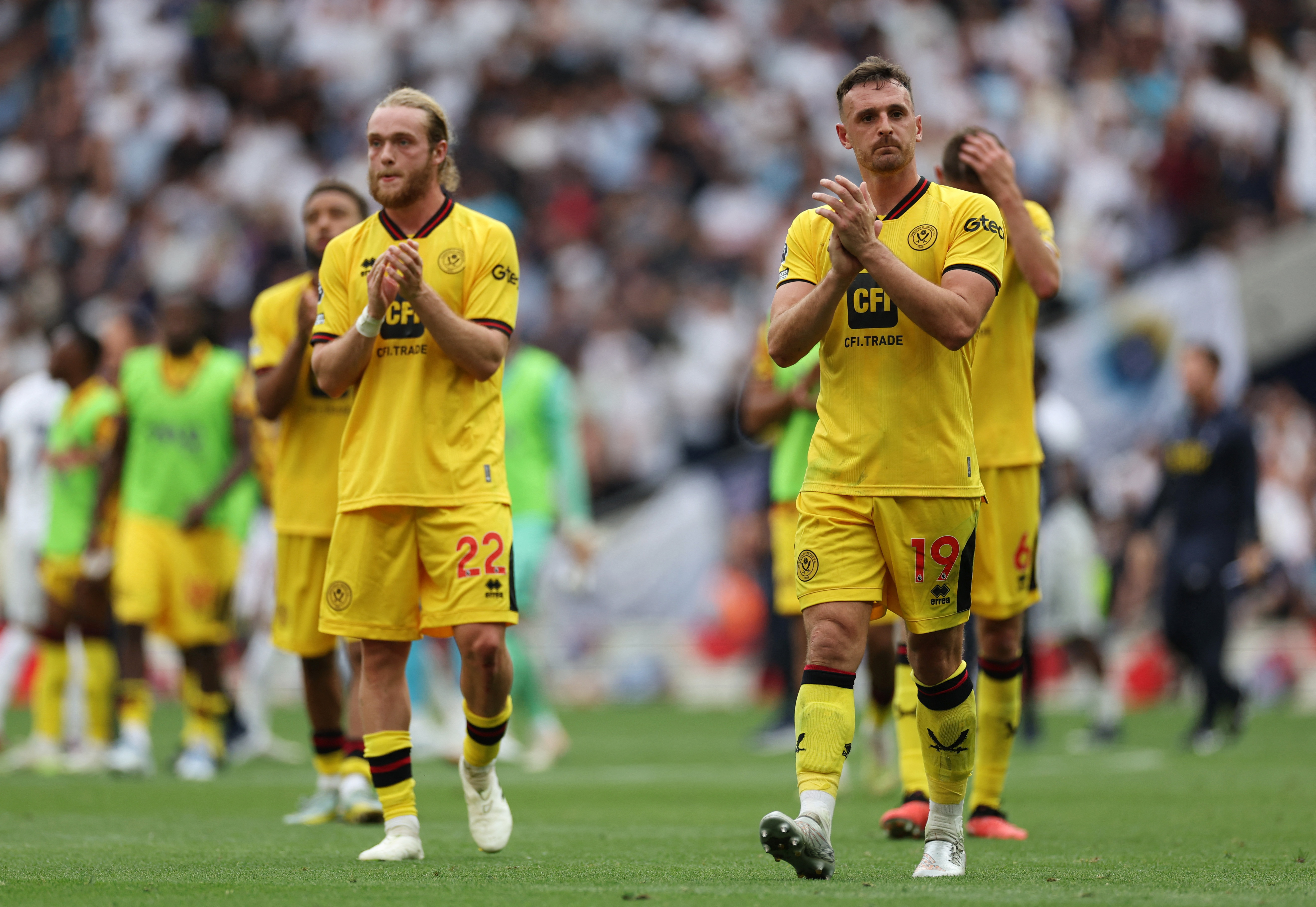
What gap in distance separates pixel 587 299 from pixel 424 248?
14592 millimetres

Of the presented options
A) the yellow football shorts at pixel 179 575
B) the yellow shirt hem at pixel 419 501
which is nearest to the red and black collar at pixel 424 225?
the yellow shirt hem at pixel 419 501

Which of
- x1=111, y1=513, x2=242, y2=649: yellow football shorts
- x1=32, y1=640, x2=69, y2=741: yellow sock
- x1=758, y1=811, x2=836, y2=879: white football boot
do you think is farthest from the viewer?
x1=32, y1=640, x2=69, y2=741: yellow sock

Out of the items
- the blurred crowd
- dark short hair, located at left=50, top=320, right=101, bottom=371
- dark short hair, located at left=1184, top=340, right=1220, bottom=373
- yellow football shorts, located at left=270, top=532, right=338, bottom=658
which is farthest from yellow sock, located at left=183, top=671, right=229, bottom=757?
the blurred crowd

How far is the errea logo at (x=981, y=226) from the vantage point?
533 centimetres

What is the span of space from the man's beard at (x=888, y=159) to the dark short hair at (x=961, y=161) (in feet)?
4.47

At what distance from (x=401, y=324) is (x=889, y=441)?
172cm

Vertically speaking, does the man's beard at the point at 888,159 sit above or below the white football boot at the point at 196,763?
above

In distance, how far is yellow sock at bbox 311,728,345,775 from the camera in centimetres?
762

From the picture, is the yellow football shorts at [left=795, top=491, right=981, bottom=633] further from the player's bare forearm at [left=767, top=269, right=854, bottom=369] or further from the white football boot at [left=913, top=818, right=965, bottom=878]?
the white football boot at [left=913, top=818, right=965, bottom=878]

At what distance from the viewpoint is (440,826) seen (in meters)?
7.40

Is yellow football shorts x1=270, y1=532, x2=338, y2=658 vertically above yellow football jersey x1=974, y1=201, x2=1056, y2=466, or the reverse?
yellow football jersey x1=974, y1=201, x2=1056, y2=466

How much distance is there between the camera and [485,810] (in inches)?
240

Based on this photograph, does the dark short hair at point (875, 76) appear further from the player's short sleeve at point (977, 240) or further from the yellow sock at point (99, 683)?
the yellow sock at point (99, 683)

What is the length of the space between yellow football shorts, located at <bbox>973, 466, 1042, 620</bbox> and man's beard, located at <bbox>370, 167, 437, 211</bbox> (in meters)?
2.31
